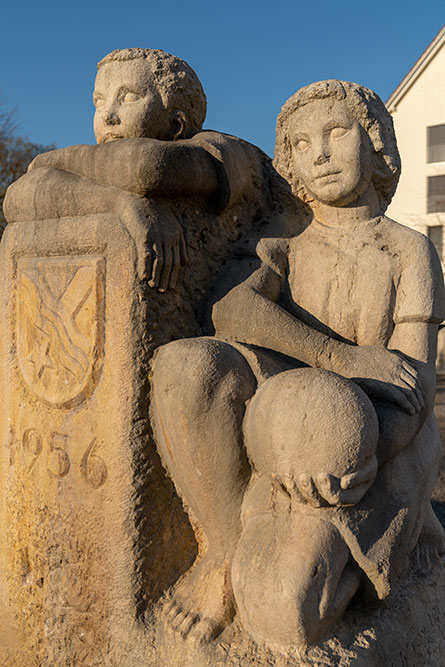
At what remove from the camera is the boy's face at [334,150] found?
7.96 feet

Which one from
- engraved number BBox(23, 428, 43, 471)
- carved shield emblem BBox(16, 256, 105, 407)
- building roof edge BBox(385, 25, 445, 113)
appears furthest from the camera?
building roof edge BBox(385, 25, 445, 113)

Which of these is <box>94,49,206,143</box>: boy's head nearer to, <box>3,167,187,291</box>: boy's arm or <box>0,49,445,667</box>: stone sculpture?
<box>0,49,445,667</box>: stone sculpture

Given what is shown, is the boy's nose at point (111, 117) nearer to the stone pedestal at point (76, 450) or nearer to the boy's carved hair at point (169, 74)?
the boy's carved hair at point (169, 74)

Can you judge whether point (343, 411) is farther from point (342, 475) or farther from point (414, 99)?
point (414, 99)

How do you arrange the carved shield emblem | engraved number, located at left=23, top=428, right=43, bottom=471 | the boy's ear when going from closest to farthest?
1. the carved shield emblem
2. engraved number, located at left=23, top=428, right=43, bottom=471
3. the boy's ear

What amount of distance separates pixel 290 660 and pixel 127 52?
202cm

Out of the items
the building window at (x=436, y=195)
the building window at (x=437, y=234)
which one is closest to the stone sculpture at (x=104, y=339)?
the building window at (x=437, y=234)

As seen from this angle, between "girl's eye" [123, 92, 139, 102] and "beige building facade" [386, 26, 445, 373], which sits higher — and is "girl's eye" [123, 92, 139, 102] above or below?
below

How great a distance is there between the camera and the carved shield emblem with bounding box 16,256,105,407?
2232mm

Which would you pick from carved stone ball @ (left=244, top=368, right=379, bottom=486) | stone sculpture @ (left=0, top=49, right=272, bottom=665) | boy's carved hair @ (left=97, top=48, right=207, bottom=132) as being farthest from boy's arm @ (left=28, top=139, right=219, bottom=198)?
carved stone ball @ (left=244, top=368, right=379, bottom=486)

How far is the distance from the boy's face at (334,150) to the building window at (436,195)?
1655cm

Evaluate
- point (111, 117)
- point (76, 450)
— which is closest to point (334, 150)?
point (111, 117)

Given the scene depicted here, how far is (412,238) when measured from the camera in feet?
7.95

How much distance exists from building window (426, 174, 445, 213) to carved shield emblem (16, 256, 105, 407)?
17.0 meters
